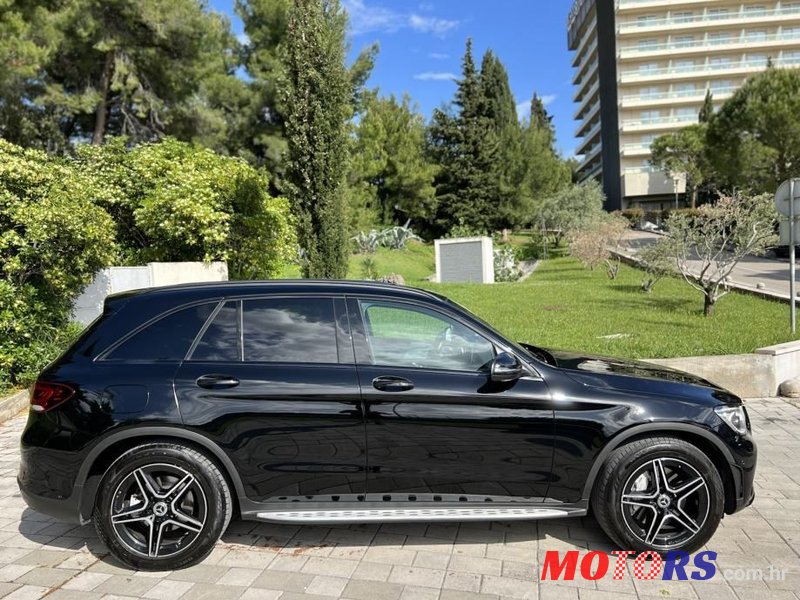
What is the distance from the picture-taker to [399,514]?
3.12 m

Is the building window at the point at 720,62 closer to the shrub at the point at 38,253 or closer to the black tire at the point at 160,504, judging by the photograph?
the shrub at the point at 38,253

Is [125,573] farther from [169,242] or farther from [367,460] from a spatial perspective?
[169,242]

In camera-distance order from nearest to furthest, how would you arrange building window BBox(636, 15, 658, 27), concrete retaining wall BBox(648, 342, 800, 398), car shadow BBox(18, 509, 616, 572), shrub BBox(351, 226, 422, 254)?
car shadow BBox(18, 509, 616, 572) < concrete retaining wall BBox(648, 342, 800, 398) < shrub BBox(351, 226, 422, 254) < building window BBox(636, 15, 658, 27)

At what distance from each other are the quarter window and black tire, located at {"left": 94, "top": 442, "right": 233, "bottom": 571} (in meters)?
1.22

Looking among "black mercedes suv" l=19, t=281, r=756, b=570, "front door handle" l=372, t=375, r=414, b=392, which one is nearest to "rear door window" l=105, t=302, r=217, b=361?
"black mercedes suv" l=19, t=281, r=756, b=570

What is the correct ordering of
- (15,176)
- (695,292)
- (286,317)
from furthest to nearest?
(695,292), (15,176), (286,317)

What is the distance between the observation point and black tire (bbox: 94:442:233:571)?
10.2 ft

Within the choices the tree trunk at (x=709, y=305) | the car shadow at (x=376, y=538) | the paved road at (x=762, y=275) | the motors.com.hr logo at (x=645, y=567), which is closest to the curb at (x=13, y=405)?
the car shadow at (x=376, y=538)

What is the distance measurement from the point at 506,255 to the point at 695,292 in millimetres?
10691

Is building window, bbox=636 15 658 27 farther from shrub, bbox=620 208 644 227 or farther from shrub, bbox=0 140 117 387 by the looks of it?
shrub, bbox=0 140 117 387

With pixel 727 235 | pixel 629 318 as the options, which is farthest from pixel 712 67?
pixel 629 318

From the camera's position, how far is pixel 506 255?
2469 centimetres

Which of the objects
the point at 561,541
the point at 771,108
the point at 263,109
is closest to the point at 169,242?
the point at 561,541

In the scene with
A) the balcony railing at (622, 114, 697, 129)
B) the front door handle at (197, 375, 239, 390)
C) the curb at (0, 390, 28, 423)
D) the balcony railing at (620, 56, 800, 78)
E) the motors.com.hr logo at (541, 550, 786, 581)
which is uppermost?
the balcony railing at (620, 56, 800, 78)
